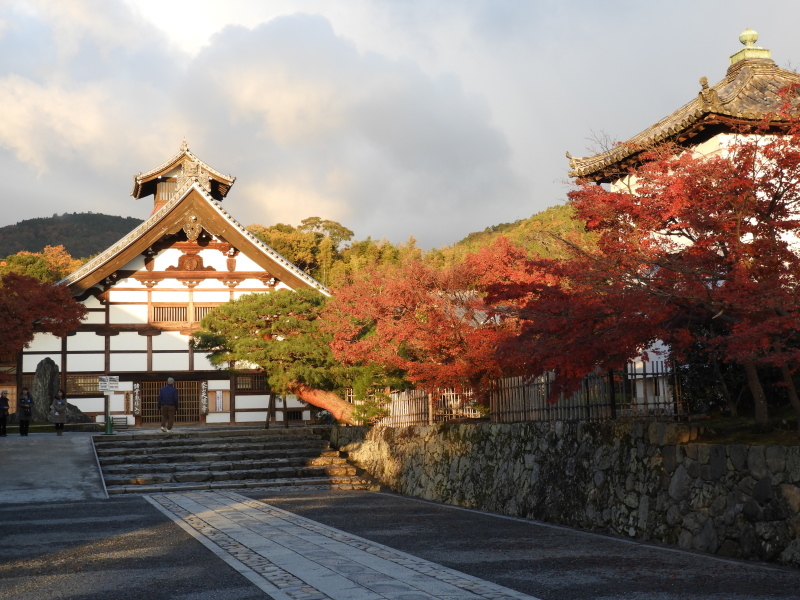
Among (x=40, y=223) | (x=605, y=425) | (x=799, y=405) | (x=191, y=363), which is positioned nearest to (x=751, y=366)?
(x=799, y=405)

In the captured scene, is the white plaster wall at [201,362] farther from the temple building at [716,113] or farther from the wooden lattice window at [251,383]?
the temple building at [716,113]

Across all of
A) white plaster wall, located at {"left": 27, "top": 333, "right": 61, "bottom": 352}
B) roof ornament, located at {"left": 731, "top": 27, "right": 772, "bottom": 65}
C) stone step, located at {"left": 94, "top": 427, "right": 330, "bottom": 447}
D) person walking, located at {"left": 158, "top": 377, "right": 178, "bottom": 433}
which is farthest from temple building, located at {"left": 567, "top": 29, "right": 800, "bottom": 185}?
white plaster wall, located at {"left": 27, "top": 333, "right": 61, "bottom": 352}

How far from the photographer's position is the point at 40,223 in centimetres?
7756

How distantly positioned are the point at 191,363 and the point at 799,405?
2402 centimetres

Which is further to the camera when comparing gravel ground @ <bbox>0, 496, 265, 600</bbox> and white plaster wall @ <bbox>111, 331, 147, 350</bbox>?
white plaster wall @ <bbox>111, 331, 147, 350</bbox>

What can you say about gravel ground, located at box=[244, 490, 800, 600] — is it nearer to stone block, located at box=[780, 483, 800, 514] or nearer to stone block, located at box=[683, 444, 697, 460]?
stone block, located at box=[780, 483, 800, 514]

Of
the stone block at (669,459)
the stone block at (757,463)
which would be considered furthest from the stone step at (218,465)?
the stone block at (757,463)

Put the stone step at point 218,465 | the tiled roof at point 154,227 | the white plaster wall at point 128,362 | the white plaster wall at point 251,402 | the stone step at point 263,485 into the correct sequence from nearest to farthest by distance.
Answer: the stone step at point 263,485
the stone step at point 218,465
the tiled roof at point 154,227
the white plaster wall at point 128,362
the white plaster wall at point 251,402

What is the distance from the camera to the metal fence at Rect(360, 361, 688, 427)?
11359 mm

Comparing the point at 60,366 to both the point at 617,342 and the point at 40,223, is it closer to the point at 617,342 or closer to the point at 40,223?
the point at 617,342

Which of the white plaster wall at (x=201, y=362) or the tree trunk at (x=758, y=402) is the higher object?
the white plaster wall at (x=201, y=362)

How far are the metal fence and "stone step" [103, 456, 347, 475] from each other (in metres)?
3.78

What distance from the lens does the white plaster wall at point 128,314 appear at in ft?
96.8

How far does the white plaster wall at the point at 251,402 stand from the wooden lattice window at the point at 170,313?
3.47 m
